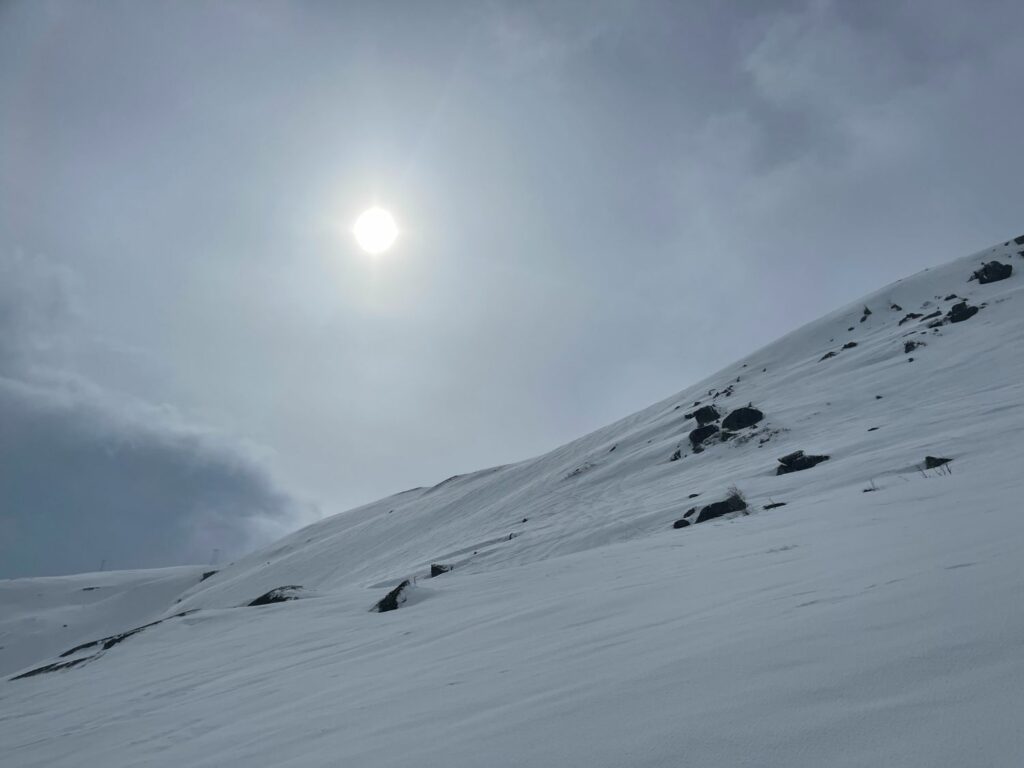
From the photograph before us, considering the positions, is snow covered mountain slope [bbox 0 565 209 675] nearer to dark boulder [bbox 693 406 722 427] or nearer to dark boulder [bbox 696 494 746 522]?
dark boulder [bbox 693 406 722 427]

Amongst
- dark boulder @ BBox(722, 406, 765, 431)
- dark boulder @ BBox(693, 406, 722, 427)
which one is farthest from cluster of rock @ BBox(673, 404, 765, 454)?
dark boulder @ BBox(693, 406, 722, 427)

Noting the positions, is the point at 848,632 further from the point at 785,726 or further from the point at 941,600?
the point at 785,726

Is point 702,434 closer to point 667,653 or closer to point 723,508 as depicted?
point 723,508

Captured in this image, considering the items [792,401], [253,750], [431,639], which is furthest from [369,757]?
[792,401]

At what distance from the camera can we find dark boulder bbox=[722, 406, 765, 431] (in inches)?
912

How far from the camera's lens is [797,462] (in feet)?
45.8

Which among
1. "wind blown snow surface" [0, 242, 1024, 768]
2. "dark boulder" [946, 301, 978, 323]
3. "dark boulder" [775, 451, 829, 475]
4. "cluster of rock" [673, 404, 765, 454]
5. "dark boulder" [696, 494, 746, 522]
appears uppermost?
"dark boulder" [946, 301, 978, 323]

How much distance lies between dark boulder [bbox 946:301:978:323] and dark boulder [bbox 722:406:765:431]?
1217 centimetres

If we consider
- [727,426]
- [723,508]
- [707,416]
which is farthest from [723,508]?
[707,416]

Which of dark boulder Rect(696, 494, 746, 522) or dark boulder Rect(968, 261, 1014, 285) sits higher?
dark boulder Rect(968, 261, 1014, 285)

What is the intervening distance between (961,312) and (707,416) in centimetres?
1351

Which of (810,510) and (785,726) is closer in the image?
(785,726)

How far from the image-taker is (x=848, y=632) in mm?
2719

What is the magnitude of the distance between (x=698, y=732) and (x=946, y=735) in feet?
2.47
